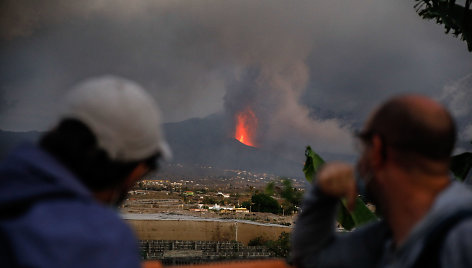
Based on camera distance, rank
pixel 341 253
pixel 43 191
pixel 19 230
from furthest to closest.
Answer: pixel 341 253 < pixel 43 191 < pixel 19 230

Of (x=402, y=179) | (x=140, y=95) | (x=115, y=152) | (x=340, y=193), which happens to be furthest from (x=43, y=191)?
(x=402, y=179)

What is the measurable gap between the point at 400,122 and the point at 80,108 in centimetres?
138

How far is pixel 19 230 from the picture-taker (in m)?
1.12

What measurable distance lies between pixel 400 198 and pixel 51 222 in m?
1.40

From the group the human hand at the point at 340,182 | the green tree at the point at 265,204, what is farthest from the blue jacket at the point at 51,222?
the green tree at the point at 265,204

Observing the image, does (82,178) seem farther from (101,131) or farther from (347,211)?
(347,211)

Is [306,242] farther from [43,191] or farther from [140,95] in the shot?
[43,191]

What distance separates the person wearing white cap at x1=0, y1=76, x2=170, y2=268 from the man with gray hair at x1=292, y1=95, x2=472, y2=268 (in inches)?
36.5

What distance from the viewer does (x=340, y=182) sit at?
1.76 m

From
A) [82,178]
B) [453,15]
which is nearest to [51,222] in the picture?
[82,178]

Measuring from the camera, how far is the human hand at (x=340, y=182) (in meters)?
1.75

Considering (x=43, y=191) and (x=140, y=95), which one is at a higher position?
(x=140, y=95)

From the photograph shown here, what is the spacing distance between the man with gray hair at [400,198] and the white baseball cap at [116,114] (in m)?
0.92

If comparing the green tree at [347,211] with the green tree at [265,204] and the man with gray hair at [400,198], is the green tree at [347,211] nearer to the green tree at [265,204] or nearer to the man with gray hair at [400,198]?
the man with gray hair at [400,198]
